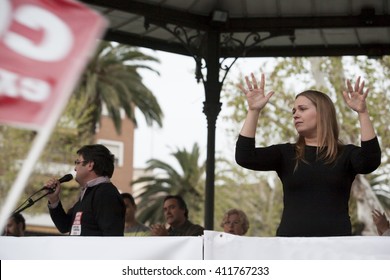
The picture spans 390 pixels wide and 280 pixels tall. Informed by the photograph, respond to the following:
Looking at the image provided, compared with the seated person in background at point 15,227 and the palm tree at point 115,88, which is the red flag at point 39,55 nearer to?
the seated person in background at point 15,227

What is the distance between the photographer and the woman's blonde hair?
5273 mm

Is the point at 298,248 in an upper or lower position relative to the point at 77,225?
lower

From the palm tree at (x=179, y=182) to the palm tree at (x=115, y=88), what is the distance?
13.1ft

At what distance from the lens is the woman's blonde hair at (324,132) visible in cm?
527

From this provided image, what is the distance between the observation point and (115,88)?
35.2m

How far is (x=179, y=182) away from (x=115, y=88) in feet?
21.3

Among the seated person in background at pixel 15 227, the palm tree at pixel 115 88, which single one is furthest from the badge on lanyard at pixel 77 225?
the palm tree at pixel 115 88

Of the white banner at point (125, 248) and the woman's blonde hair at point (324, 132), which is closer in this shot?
the white banner at point (125, 248)

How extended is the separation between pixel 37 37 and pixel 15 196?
1.71 feet

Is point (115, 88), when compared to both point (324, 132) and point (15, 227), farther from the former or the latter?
point (324, 132)

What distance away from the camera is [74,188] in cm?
4084

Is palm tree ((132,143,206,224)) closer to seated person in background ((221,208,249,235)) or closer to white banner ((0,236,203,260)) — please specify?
seated person in background ((221,208,249,235))

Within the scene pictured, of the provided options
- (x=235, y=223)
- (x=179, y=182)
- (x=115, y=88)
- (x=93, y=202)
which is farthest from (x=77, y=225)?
(x=179, y=182)

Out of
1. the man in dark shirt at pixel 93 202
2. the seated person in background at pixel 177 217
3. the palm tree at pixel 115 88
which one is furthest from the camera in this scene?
the palm tree at pixel 115 88
